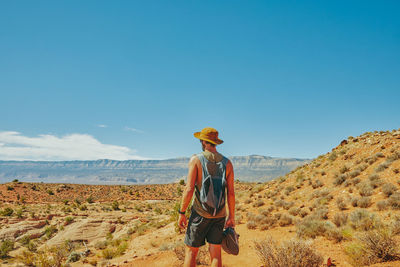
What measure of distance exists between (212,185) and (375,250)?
12.5 feet

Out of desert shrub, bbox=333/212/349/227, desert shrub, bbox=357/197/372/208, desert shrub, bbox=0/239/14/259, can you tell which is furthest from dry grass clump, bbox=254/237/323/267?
desert shrub, bbox=0/239/14/259

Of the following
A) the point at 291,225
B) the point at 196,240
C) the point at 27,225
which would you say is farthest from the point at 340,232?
the point at 27,225

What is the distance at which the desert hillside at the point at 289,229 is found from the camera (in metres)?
4.92

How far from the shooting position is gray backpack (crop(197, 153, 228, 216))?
3.44 m

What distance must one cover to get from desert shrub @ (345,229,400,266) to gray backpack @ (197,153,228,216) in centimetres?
329

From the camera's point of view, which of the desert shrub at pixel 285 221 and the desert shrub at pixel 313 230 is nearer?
the desert shrub at pixel 313 230

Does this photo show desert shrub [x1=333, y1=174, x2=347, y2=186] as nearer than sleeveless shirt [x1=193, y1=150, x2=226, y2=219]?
No

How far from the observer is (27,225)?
19375 millimetres

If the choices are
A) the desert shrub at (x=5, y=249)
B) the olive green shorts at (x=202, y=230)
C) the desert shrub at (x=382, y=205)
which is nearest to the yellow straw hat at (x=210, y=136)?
the olive green shorts at (x=202, y=230)

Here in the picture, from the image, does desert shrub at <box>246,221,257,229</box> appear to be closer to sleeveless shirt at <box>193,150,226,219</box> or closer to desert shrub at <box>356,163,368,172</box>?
sleeveless shirt at <box>193,150,226,219</box>

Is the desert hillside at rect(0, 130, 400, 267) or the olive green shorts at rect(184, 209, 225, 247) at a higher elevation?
the olive green shorts at rect(184, 209, 225, 247)

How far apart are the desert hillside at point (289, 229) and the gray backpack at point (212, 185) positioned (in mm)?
2144

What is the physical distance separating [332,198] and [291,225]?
12.6 feet

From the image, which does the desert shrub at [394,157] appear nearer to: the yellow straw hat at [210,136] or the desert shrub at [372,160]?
the desert shrub at [372,160]
